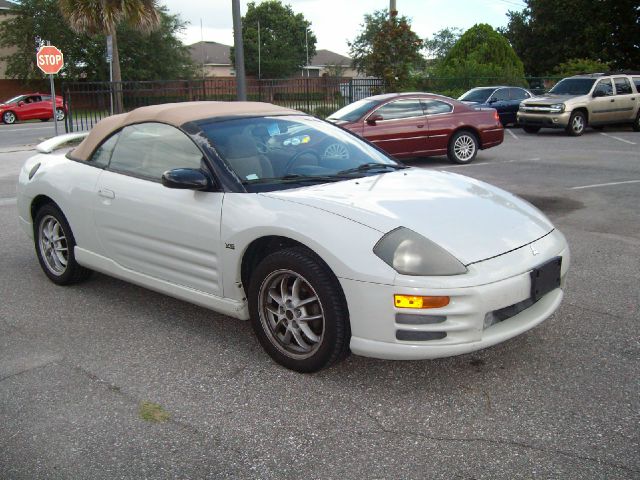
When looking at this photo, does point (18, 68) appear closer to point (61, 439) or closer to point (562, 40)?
point (562, 40)

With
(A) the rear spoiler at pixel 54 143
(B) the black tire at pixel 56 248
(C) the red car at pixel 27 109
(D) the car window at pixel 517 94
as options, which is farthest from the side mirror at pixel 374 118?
(C) the red car at pixel 27 109

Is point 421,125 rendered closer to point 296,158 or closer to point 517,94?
point 296,158

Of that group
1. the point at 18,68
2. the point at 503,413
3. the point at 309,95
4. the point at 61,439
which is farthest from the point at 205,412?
the point at 18,68

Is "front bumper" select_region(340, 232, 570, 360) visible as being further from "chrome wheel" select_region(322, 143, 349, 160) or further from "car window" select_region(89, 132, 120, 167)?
"car window" select_region(89, 132, 120, 167)

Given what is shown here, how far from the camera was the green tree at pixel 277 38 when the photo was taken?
86.3 meters

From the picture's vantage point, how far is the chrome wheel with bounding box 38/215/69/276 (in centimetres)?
520

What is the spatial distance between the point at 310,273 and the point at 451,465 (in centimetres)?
116

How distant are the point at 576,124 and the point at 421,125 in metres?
8.47

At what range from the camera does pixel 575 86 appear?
19.7 m

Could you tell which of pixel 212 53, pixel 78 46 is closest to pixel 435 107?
pixel 78 46

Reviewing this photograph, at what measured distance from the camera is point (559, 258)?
375 centimetres

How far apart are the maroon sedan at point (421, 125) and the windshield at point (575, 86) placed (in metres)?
7.25

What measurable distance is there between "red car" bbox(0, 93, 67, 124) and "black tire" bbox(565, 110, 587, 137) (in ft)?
75.3

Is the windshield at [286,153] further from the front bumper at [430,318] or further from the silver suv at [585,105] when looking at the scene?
the silver suv at [585,105]
